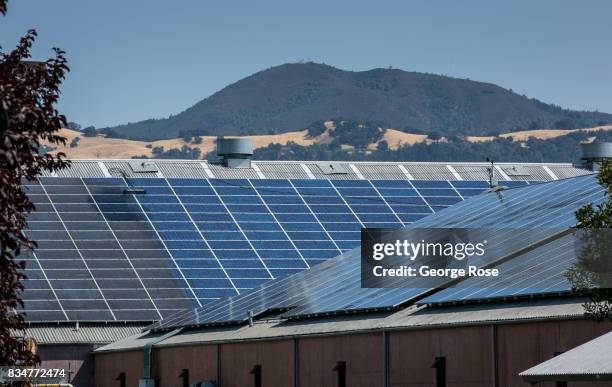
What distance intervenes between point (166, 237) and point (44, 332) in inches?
455

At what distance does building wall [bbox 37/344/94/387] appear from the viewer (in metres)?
69.2

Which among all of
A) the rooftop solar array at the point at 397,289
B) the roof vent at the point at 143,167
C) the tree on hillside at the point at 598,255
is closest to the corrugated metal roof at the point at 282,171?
the roof vent at the point at 143,167

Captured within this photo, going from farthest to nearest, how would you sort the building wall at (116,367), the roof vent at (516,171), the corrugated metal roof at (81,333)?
the roof vent at (516,171)
the corrugated metal roof at (81,333)
the building wall at (116,367)

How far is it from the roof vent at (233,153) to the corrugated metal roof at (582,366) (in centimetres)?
6401

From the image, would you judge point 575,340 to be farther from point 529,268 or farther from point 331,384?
point 331,384

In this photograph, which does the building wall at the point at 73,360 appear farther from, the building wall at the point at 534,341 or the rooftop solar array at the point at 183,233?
the building wall at the point at 534,341

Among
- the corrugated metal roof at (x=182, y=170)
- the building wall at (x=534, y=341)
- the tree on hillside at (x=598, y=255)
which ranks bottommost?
the building wall at (x=534, y=341)

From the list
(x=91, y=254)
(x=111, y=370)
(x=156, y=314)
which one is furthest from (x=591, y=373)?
(x=91, y=254)

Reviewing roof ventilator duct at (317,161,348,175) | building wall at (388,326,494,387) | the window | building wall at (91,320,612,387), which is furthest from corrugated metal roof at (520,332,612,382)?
roof ventilator duct at (317,161,348,175)

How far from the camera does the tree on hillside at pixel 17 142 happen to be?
19.3 meters

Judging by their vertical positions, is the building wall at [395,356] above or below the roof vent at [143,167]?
below

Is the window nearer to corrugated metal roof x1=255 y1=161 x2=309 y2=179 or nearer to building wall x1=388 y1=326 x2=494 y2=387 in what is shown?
building wall x1=388 y1=326 x2=494 y2=387

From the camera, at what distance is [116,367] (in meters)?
64.2

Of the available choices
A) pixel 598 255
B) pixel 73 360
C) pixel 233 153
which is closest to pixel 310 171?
pixel 233 153
